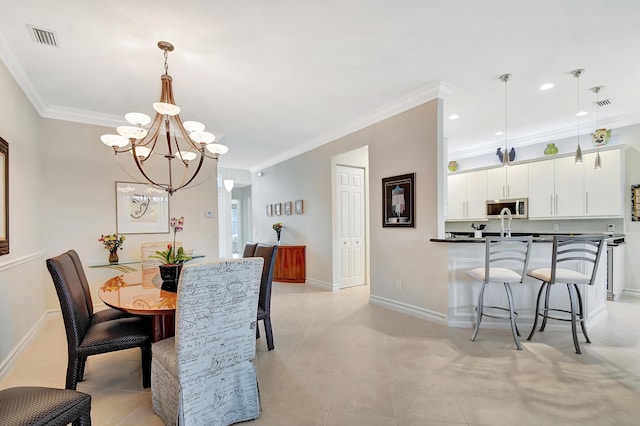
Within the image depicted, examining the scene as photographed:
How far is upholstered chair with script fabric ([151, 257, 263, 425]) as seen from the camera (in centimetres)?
154

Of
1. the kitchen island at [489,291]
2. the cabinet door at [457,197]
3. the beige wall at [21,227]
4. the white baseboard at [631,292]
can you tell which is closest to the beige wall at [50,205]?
the beige wall at [21,227]

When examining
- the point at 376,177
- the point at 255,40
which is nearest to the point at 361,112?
the point at 376,177

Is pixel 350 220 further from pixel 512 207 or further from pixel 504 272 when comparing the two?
pixel 512 207

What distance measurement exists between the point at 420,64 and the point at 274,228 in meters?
4.46

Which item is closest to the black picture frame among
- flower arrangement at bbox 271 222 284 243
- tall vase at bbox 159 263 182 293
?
tall vase at bbox 159 263 182 293

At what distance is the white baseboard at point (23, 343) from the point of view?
2390mm

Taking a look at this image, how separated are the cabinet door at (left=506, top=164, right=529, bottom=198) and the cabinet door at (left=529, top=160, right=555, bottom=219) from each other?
0.25 ft

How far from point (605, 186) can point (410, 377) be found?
15.4 feet

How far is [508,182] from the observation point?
5730 millimetres

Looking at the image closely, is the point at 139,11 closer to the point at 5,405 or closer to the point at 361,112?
the point at 5,405

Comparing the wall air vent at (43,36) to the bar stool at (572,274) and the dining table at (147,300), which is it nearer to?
the dining table at (147,300)

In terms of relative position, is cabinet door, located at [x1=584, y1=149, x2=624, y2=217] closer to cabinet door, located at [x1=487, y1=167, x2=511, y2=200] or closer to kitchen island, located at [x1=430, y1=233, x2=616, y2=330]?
cabinet door, located at [x1=487, y1=167, x2=511, y2=200]

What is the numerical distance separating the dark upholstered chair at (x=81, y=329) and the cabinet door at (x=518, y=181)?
20.3 ft

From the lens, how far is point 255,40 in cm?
246
